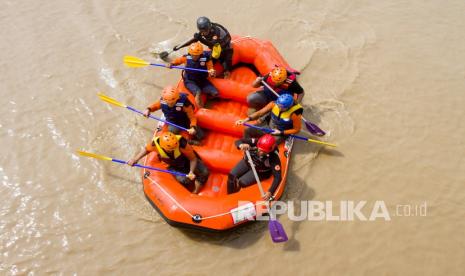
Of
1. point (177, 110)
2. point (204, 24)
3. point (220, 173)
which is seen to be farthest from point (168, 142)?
point (204, 24)

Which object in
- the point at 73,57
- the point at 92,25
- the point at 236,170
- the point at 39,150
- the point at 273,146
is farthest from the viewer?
the point at 92,25

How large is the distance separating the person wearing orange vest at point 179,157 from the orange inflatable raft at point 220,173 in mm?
105

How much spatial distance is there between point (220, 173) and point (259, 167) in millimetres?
603

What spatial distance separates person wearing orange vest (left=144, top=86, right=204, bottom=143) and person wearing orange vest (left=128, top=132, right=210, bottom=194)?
16.1 inches

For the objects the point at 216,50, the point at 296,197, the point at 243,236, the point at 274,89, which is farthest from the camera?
the point at 216,50

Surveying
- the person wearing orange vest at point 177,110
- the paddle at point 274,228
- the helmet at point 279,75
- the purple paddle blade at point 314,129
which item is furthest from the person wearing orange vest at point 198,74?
the paddle at point 274,228

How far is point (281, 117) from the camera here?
4.57m

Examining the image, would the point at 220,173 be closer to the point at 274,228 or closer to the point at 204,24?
the point at 274,228

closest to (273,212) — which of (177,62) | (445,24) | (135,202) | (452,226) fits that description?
(135,202)

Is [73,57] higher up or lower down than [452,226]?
higher up

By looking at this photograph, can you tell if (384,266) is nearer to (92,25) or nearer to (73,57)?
(73,57)

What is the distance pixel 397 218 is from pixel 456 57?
3.73m

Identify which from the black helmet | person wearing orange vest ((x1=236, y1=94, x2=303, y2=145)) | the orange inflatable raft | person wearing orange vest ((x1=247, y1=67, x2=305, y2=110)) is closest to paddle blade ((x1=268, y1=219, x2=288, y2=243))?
the orange inflatable raft

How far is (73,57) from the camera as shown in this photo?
6367mm
